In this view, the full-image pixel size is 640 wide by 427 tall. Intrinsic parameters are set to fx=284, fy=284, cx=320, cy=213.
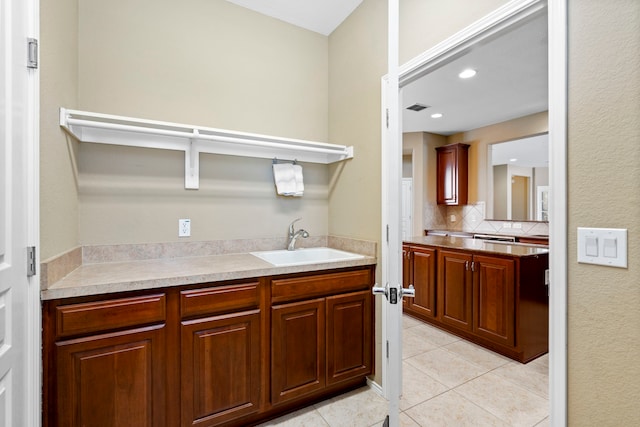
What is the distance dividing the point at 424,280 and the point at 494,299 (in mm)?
749

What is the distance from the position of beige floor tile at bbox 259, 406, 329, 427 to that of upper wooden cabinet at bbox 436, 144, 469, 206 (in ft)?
14.3

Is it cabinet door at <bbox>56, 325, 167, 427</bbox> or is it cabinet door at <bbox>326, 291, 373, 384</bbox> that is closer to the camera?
cabinet door at <bbox>56, 325, 167, 427</bbox>

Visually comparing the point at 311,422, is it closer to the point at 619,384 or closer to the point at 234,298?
the point at 234,298

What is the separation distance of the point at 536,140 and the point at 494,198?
103cm

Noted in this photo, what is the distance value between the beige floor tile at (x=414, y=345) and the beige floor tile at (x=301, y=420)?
3.41 ft

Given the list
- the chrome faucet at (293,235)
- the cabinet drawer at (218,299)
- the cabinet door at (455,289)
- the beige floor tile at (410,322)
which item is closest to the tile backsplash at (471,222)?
the cabinet door at (455,289)

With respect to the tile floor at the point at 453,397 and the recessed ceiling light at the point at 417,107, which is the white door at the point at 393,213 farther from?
the recessed ceiling light at the point at 417,107

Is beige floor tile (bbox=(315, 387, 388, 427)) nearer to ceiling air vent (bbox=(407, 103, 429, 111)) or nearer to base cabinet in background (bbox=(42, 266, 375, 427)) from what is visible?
base cabinet in background (bbox=(42, 266, 375, 427))

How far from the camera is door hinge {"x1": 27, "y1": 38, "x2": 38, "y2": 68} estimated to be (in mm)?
1046

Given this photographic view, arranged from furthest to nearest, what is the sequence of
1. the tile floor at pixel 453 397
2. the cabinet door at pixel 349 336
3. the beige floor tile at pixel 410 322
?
the beige floor tile at pixel 410 322, the cabinet door at pixel 349 336, the tile floor at pixel 453 397

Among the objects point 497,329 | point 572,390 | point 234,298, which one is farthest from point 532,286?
point 234,298

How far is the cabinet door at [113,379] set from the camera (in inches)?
46.8

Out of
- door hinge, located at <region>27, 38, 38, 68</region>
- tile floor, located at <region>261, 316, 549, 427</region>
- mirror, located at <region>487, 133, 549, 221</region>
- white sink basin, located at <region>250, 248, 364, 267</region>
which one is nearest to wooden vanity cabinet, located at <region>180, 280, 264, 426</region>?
tile floor, located at <region>261, 316, 549, 427</region>

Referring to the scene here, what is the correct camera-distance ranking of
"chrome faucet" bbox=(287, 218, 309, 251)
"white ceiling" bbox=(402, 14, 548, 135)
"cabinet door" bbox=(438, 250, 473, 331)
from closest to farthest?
1. "chrome faucet" bbox=(287, 218, 309, 251)
2. "white ceiling" bbox=(402, 14, 548, 135)
3. "cabinet door" bbox=(438, 250, 473, 331)
